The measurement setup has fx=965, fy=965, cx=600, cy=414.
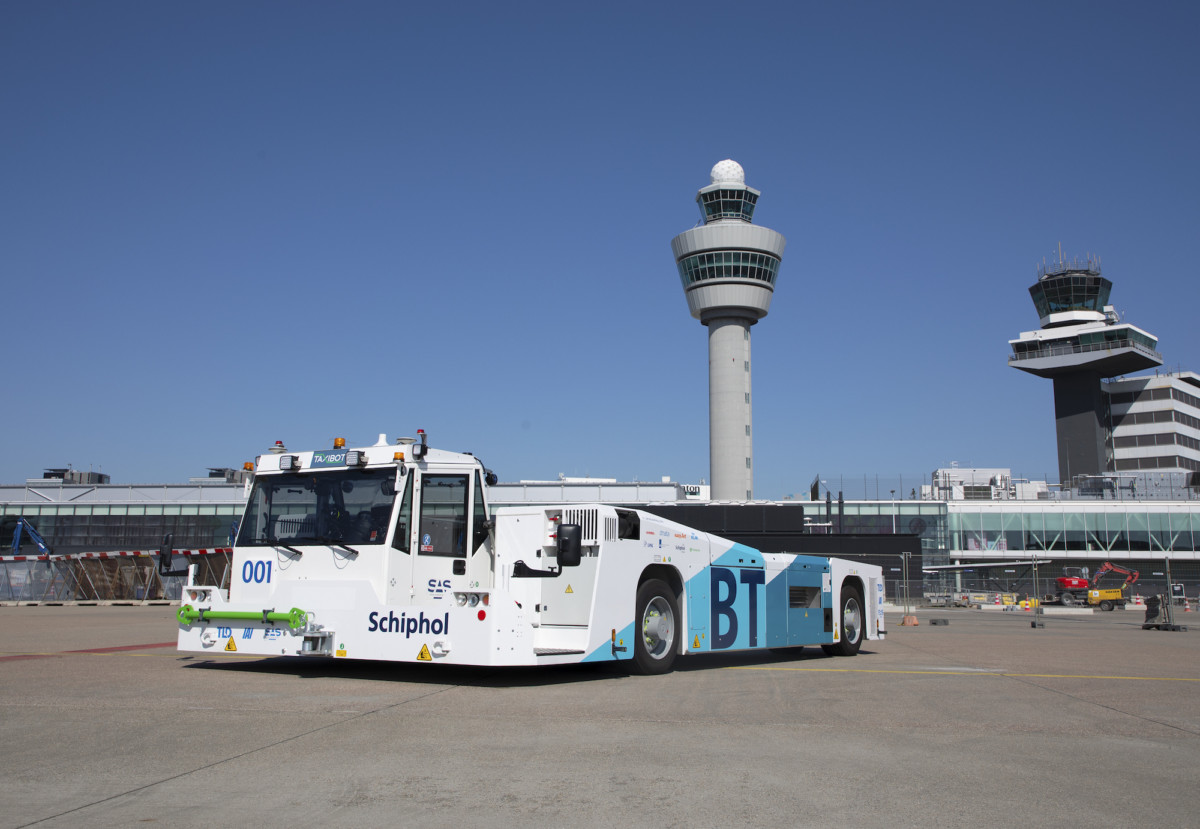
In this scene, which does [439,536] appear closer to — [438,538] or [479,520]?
[438,538]

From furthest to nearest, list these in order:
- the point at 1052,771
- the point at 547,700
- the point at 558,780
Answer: the point at 547,700, the point at 1052,771, the point at 558,780

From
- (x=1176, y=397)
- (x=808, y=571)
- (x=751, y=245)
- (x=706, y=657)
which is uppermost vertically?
(x=751, y=245)

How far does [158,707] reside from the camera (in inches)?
327

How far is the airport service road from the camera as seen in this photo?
195 inches

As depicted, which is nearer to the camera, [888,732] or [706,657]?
[888,732]

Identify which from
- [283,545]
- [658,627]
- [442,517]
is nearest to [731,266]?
[658,627]

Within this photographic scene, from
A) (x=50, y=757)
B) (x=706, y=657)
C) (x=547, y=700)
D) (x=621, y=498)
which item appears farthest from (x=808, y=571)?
(x=621, y=498)

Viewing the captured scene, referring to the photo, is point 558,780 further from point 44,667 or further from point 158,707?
point 44,667

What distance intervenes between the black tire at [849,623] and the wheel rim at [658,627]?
188 inches

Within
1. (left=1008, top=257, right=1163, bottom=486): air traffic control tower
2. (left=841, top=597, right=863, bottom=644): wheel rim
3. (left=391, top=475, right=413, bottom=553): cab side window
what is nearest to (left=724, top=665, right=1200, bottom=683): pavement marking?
(left=841, top=597, right=863, bottom=644): wheel rim

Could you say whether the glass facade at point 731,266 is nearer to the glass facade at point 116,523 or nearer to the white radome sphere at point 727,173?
the white radome sphere at point 727,173

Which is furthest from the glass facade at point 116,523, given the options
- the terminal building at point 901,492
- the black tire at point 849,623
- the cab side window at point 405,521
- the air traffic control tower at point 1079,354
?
the air traffic control tower at point 1079,354

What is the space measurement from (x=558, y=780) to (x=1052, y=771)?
10.3 ft

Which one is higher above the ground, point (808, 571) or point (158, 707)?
point (808, 571)
